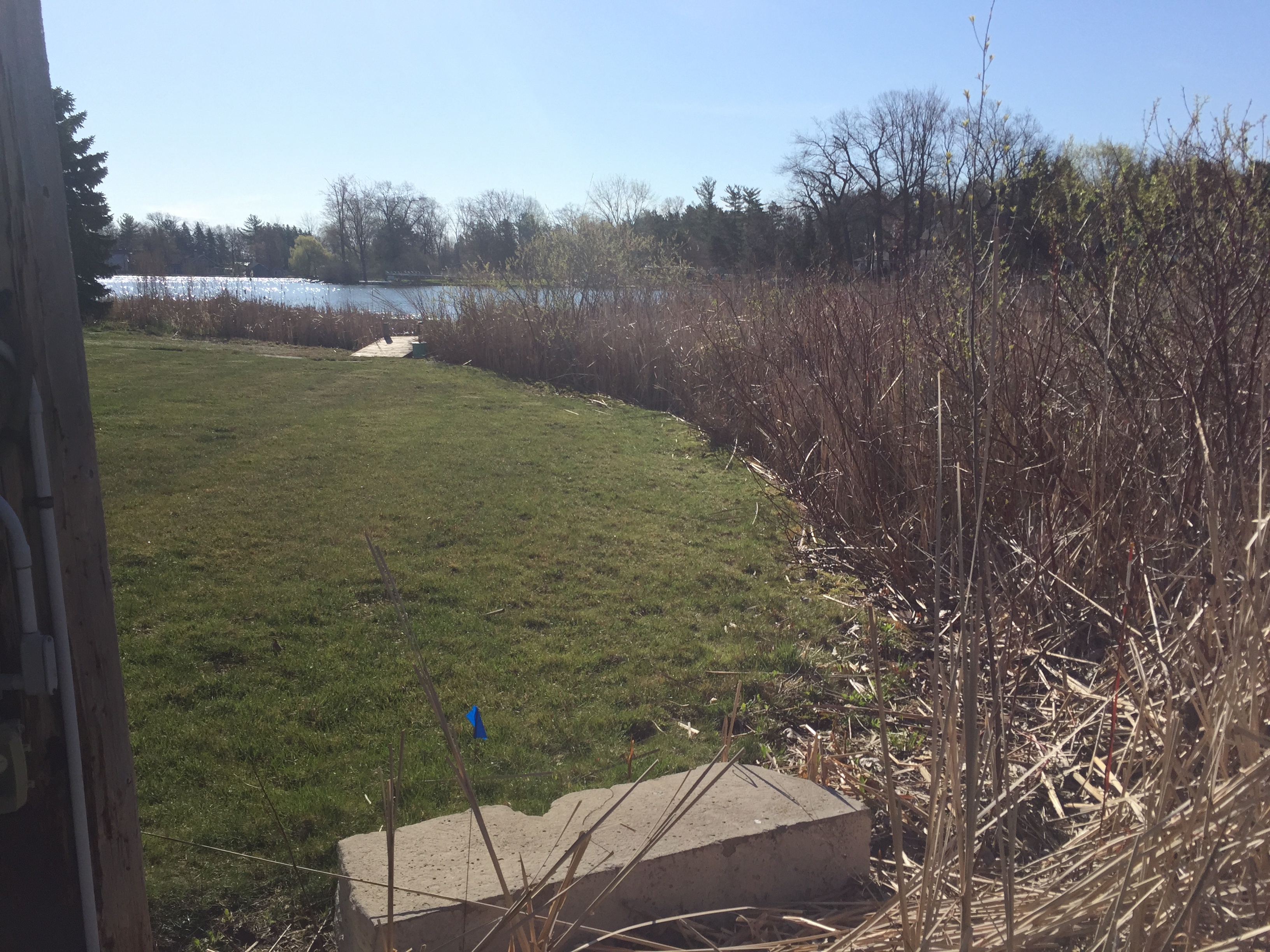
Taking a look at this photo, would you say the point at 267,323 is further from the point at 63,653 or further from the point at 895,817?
the point at 895,817

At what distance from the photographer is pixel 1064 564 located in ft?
12.7

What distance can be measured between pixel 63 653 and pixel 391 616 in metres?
3.20

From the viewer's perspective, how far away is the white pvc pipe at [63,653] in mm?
1506

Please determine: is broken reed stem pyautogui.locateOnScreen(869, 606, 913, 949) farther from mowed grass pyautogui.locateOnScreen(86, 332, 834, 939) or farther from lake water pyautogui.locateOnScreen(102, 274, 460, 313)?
lake water pyautogui.locateOnScreen(102, 274, 460, 313)

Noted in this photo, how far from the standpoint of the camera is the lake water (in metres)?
17.7

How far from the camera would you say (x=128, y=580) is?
4.96 meters

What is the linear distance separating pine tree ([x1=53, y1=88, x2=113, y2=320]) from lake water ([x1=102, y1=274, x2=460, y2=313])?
94 centimetres

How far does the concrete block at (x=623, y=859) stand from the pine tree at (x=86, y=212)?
23343 mm

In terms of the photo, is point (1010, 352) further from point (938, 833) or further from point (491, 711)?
point (938, 833)

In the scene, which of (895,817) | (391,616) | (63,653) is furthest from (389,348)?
(895,817)

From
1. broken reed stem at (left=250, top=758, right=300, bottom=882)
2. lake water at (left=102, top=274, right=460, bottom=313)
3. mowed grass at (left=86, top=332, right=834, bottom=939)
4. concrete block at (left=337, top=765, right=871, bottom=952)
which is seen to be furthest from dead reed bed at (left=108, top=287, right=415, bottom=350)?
concrete block at (left=337, top=765, right=871, bottom=952)

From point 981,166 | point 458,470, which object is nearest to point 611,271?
point 458,470

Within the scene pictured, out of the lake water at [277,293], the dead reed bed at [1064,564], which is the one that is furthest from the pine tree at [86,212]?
the dead reed bed at [1064,564]

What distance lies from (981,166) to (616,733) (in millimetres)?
2930
